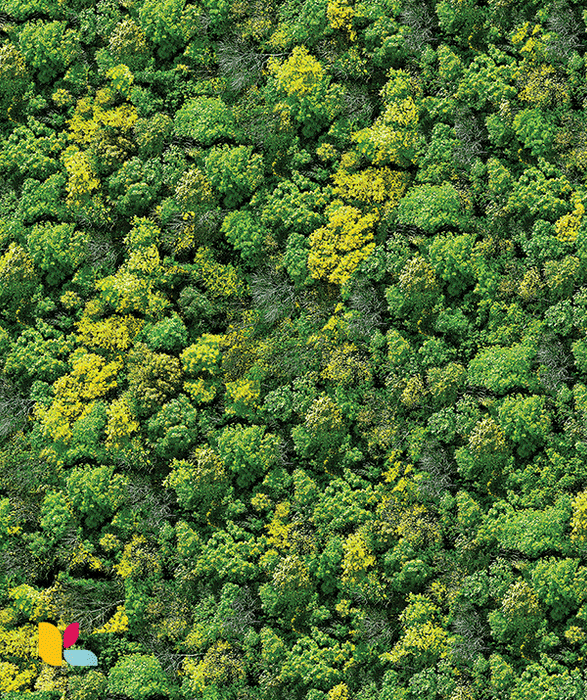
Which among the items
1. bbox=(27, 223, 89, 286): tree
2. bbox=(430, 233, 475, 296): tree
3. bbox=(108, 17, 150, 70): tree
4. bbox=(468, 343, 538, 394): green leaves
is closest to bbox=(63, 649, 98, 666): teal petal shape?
bbox=(27, 223, 89, 286): tree

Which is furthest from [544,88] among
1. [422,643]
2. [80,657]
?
[80,657]

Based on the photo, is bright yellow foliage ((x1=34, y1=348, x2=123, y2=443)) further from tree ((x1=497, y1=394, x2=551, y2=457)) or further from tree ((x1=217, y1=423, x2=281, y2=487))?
tree ((x1=497, y1=394, x2=551, y2=457))

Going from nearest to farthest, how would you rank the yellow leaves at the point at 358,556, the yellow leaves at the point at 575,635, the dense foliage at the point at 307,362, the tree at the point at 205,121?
the yellow leaves at the point at 575,635 < the dense foliage at the point at 307,362 < the yellow leaves at the point at 358,556 < the tree at the point at 205,121

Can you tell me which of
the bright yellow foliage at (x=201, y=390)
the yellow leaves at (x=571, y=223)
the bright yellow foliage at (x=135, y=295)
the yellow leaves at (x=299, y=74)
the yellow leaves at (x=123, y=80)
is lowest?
the yellow leaves at (x=571, y=223)

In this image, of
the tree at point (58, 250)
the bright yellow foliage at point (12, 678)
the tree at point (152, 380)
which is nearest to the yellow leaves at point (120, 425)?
the tree at point (152, 380)

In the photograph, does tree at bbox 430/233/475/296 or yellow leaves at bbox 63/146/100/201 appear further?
yellow leaves at bbox 63/146/100/201

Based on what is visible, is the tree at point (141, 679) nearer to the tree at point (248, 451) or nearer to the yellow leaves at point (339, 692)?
the yellow leaves at point (339, 692)

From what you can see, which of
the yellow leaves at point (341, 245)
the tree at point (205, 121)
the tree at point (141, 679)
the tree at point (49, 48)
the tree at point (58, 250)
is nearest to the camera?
the tree at point (141, 679)
